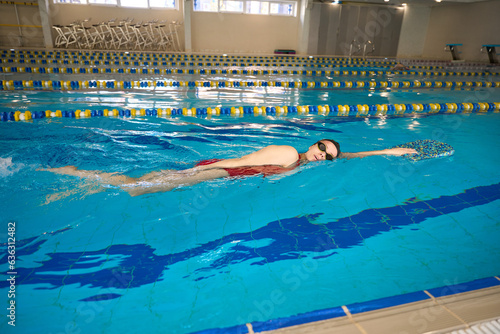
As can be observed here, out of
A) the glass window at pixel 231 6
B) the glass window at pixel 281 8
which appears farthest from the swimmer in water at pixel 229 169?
the glass window at pixel 281 8

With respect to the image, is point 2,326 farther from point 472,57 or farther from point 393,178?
point 472,57

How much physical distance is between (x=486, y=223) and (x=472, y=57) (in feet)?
60.8

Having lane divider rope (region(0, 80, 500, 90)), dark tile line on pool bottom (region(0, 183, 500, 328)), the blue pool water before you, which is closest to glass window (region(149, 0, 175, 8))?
lane divider rope (region(0, 80, 500, 90))

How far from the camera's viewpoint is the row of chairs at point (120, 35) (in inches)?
610

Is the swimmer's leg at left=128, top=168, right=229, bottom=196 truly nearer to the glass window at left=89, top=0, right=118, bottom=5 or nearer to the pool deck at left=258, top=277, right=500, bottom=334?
the pool deck at left=258, top=277, right=500, bottom=334

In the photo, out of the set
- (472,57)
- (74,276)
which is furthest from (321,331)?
(472,57)

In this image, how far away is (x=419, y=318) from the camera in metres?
1.57

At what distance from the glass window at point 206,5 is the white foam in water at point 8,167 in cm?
1554

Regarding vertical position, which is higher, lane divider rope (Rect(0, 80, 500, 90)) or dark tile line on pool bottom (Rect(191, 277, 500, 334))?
lane divider rope (Rect(0, 80, 500, 90))

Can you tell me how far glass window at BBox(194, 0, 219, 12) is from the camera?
56.4 feet

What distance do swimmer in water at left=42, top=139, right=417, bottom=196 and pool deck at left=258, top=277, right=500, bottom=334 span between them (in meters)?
1.75

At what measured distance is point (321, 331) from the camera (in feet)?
4.96

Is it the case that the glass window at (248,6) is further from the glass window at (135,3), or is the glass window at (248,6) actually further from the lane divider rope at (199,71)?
the lane divider rope at (199,71)

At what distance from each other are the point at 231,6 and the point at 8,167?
16.4 metres
